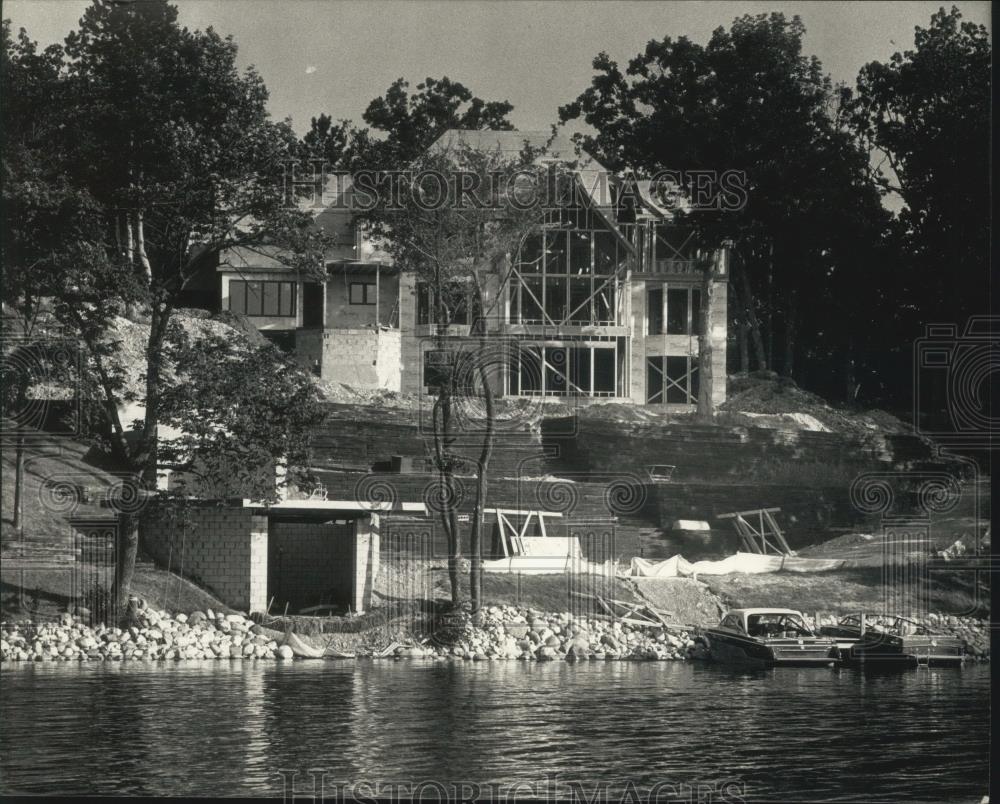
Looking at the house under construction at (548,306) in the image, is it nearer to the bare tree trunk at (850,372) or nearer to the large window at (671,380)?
the large window at (671,380)

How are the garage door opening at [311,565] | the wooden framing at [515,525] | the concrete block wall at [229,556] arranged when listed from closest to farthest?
the wooden framing at [515,525], the concrete block wall at [229,556], the garage door opening at [311,565]

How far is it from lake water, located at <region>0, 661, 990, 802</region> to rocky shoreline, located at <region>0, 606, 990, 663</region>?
54 centimetres

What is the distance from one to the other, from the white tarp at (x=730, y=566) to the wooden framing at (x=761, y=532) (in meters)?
0.08

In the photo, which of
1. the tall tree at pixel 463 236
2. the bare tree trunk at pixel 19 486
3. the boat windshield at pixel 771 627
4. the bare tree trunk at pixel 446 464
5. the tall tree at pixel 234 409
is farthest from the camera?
the boat windshield at pixel 771 627

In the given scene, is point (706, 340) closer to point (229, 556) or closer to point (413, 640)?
point (413, 640)

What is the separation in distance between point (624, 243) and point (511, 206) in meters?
1.36

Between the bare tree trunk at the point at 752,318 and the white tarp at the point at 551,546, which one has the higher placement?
the bare tree trunk at the point at 752,318

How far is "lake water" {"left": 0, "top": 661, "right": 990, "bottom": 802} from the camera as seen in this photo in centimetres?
1103

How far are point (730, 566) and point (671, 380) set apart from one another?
3.57 m

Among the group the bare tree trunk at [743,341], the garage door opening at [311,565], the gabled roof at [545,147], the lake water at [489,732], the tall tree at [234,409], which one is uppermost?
the gabled roof at [545,147]

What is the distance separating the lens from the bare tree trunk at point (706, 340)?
15578 mm

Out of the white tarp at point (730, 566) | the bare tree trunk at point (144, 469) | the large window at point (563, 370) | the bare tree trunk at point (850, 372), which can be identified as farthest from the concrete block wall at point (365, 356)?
the bare tree trunk at point (850, 372)

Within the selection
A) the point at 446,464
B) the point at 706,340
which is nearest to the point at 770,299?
the point at 706,340

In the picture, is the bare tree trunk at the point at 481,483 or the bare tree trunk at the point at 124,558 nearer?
the bare tree trunk at the point at 481,483
